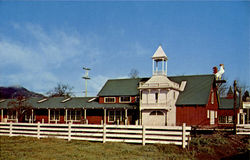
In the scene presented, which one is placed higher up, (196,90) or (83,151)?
(196,90)

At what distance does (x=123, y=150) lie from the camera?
1608 cm

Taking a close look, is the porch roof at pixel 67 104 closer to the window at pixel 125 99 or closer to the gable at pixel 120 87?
the window at pixel 125 99

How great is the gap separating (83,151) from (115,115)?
75.1 ft

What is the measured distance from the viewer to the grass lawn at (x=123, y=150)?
14633 mm

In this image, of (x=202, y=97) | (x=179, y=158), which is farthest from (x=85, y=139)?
(x=202, y=97)

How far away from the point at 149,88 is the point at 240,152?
20531mm

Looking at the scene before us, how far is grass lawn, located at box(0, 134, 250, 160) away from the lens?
1463 cm

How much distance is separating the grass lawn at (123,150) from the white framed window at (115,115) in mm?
19681

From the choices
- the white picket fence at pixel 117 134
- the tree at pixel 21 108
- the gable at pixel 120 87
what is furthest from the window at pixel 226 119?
the tree at pixel 21 108

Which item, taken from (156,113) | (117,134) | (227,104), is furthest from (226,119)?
(117,134)

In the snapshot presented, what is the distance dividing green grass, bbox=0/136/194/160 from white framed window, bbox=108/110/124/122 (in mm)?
19485

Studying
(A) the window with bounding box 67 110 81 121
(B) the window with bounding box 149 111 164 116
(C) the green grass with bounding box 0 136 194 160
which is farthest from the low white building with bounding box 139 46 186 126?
(C) the green grass with bounding box 0 136 194 160

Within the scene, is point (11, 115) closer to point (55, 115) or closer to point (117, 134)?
point (55, 115)

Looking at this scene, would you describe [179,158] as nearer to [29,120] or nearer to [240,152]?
[240,152]
